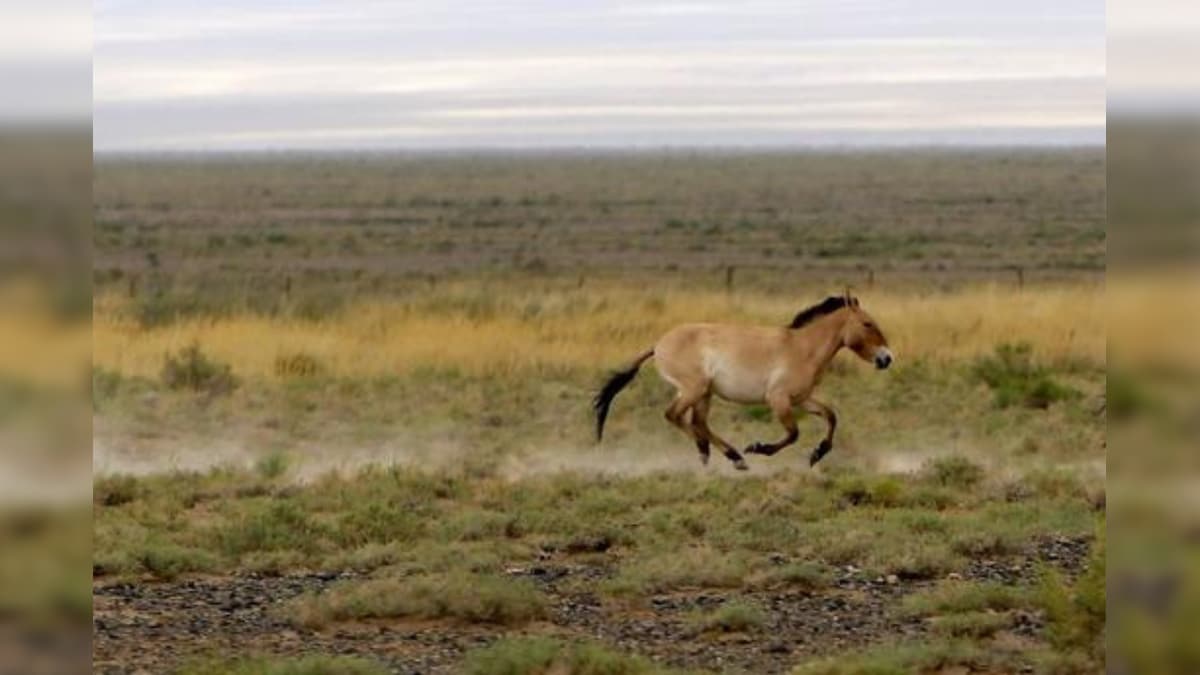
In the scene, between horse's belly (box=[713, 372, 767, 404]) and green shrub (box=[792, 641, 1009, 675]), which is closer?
green shrub (box=[792, 641, 1009, 675])

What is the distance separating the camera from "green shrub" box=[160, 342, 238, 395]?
68.6ft

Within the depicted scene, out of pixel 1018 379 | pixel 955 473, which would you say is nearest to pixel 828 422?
pixel 955 473

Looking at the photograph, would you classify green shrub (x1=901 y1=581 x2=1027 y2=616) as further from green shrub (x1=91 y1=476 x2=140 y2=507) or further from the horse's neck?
green shrub (x1=91 y1=476 x2=140 y2=507)

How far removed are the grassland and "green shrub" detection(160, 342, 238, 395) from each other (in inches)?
2.3

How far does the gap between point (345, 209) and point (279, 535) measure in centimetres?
7227

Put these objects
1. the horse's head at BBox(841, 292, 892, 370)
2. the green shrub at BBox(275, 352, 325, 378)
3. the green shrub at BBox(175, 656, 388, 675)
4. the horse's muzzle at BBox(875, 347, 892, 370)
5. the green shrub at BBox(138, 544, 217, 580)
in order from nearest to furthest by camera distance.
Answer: the green shrub at BBox(175, 656, 388, 675)
the green shrub at BBox(138, 544, 217, 580)
the horse's muzzle at BBox(875, 347, 892, 370)
the horse's head at BBox(841, 292, 892, 370)
the green shrub at BBox(275, 352, 325, 378)

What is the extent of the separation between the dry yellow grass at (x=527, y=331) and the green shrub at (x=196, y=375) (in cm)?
52

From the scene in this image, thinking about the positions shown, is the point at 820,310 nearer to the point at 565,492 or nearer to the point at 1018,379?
the point at 565,492

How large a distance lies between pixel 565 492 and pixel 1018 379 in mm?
7454

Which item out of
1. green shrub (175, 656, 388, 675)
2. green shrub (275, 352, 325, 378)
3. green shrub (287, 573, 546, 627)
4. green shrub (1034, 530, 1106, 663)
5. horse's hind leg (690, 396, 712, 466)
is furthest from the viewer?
green shrub (275, 352, 325, 378)

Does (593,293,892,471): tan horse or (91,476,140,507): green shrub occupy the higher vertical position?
(593,293,892,471): tan horse

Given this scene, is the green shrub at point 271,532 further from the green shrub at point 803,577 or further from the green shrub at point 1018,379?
the green shrub at point 1018,379

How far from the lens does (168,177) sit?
120 m

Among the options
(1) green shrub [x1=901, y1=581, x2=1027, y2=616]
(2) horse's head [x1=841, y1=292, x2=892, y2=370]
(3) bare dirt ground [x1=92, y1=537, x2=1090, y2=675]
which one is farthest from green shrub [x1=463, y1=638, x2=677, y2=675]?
(2) horse's head [x1=841, y1=292, x2=892, y2=370]
